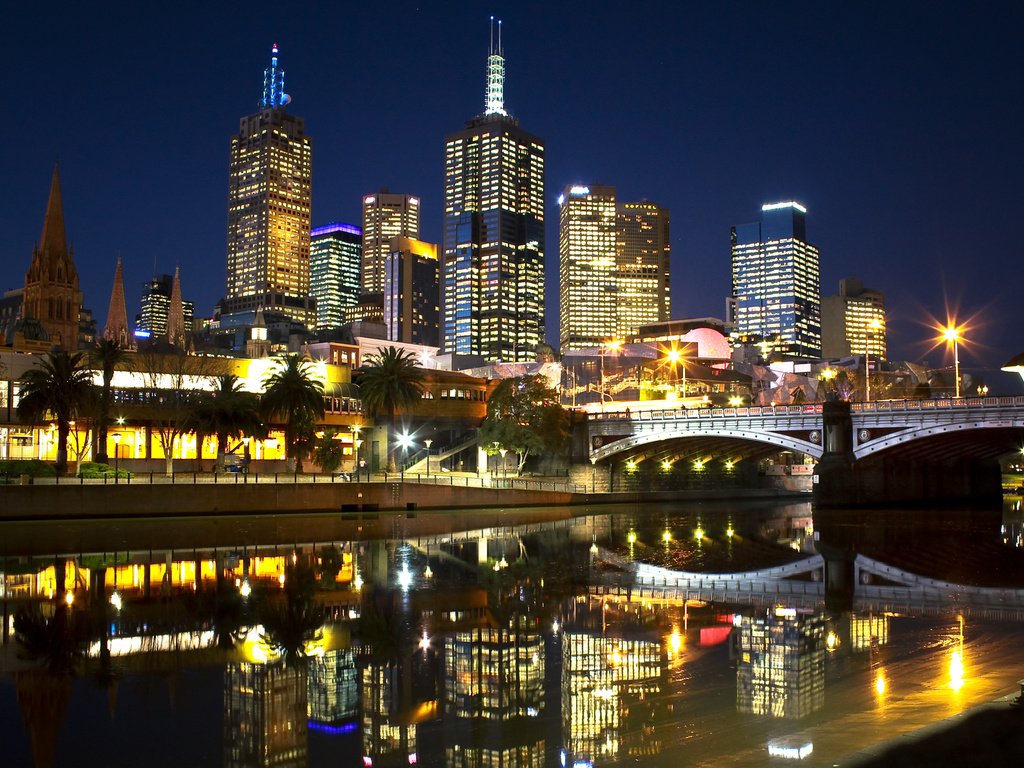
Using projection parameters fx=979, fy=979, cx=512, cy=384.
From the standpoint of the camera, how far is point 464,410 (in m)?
115

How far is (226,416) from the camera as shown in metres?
79.4

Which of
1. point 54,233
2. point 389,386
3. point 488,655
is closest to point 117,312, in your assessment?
point 54,233

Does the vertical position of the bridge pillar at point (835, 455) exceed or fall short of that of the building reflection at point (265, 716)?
it exceeds it

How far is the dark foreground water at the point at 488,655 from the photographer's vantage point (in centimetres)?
1537

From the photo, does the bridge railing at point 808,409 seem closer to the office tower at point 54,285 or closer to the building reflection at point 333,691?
the building reflection at point 333,691

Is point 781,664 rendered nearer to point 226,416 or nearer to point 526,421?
point 226,416

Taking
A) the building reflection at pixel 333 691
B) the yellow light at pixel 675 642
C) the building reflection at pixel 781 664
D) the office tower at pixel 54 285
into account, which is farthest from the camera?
the office tower at pixel 54 285

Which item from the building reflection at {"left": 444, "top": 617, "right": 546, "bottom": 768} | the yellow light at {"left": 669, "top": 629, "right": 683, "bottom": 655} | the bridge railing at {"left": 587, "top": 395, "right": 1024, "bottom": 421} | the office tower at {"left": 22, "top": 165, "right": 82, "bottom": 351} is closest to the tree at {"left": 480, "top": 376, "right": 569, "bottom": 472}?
the bridge railing at {"left": 587, "top": 395, "right": 1024, "bottom": 421}

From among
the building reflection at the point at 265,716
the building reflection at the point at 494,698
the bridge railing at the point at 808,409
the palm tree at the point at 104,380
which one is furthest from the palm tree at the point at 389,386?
the building reflection at the point at 265,716

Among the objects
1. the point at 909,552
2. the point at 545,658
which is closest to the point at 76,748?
the point at 545,658

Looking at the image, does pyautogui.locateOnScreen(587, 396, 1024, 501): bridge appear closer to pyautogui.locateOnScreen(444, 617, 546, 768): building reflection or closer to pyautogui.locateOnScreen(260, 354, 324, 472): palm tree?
pyautogui.locateOnScreen(260, 354, 324, 472): palm tree

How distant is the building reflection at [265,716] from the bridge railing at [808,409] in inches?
2697

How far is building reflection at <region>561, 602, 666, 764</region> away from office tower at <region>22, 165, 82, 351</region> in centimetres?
16112

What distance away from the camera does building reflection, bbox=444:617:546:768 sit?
14742mm
